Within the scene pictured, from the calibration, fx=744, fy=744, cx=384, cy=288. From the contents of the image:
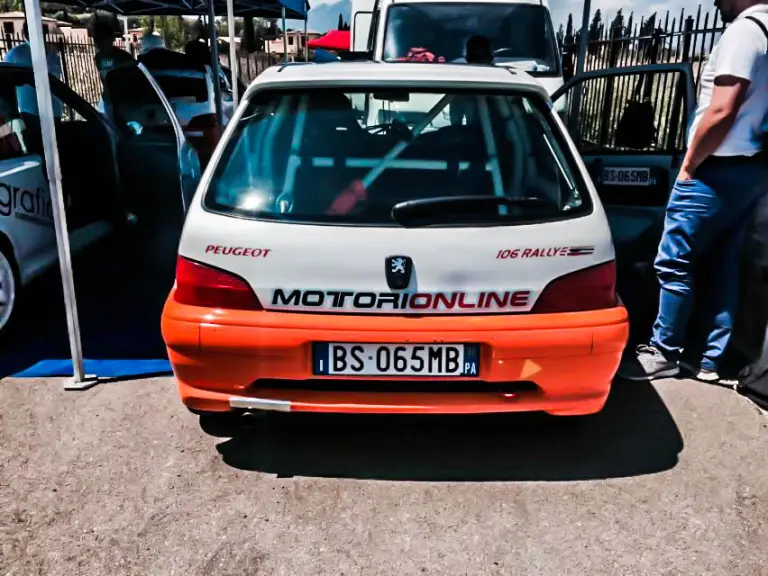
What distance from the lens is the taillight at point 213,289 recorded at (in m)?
2.69

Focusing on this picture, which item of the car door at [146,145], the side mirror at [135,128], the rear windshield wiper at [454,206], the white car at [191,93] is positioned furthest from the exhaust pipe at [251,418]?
the white car at [191,93]

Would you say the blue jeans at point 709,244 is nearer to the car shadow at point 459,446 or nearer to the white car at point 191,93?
the car shadow at point 459,446

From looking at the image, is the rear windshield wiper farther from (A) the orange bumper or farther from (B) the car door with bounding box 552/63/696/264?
(B) the car door with bounding box 552/63/696/264

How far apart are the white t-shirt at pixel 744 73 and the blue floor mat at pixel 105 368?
3.02 meters

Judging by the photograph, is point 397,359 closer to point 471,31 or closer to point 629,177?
point 629,177

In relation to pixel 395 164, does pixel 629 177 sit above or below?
below

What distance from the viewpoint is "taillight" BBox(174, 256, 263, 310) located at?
2.69m

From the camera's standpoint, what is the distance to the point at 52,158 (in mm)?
3547

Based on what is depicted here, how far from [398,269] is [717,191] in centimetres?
189

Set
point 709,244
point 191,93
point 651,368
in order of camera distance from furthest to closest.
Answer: point 191,93 < point 651,368 < point 709,244

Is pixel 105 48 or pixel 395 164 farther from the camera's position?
pixel 105 48

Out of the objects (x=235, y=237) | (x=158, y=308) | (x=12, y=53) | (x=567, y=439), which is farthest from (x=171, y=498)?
(x=12, y=53)

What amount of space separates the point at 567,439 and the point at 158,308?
2.89 metres

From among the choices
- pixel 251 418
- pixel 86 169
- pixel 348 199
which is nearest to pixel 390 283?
pixel 348 199
